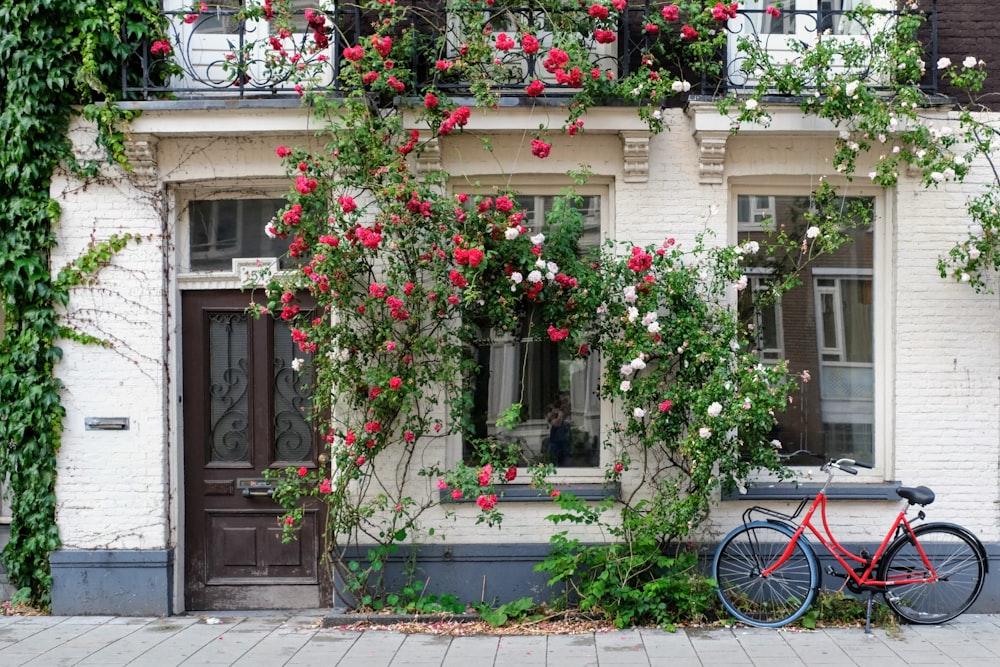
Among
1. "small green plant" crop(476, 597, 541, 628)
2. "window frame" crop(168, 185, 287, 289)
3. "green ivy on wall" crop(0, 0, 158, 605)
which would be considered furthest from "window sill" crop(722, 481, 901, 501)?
"green ivy on wall" crop(0, 0, 158, 605)

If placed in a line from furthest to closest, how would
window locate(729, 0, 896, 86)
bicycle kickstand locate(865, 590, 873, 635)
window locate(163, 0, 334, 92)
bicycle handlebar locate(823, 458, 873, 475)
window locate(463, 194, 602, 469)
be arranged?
1. window locate(463, 194, 602, 469)
2. window locate(729, 0, 896, 86)
3. window locate(163, 0, 334, 92)
4. bicycle handlebar locate(823, 458, 873, 475)
5. bicycle kickstand locate(865, 590, 873, 635)

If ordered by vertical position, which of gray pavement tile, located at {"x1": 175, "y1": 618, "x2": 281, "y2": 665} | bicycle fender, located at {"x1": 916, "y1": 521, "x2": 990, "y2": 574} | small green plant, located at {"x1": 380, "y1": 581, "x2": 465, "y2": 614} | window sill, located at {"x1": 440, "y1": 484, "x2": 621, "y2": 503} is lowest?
gray pavement tile, located at {"x1": 175, "y1": 618, "x2": 281, "y2": 665}

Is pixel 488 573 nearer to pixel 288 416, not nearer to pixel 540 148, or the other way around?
pixel 288 416

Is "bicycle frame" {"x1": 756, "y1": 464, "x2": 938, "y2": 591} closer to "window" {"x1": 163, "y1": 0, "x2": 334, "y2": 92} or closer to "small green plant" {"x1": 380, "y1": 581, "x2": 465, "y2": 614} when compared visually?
"small green plant" {"x1": 380, "y1": 581, "x2": 465, "y2": 614}

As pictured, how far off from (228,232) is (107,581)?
2902 millimetres

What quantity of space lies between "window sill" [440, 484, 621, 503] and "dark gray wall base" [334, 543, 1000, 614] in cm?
36

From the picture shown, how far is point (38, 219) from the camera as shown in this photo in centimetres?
698

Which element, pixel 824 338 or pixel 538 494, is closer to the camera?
pixel 538 494

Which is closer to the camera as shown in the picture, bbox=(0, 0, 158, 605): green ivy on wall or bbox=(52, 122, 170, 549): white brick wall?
bbox=(0, 0, 158, 605): green ivy on wall

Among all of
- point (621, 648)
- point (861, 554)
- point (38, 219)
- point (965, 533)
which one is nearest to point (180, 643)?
point (621, 648)

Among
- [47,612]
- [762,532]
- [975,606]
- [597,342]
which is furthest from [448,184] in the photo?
[975,606]

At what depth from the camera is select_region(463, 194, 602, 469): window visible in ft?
23.9

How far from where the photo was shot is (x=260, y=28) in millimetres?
7402

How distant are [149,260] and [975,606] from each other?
6.99 metres
